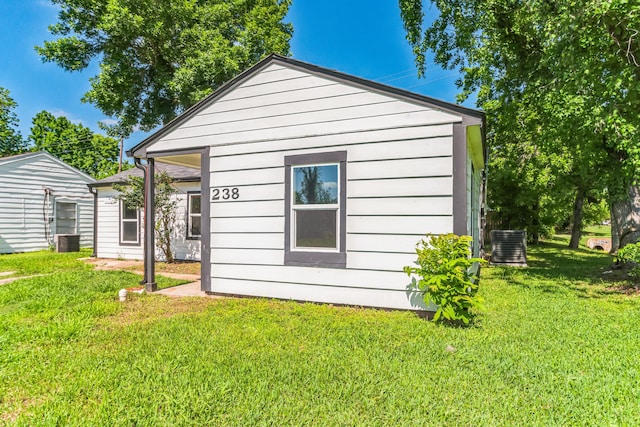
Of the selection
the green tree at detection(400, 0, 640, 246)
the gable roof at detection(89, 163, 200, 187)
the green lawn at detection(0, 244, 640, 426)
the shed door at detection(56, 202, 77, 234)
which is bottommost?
the green lawn at detection(0, 244, 640, 426)

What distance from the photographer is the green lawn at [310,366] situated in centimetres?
220

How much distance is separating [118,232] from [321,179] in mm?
9280

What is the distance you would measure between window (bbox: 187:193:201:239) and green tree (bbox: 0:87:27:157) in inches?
971

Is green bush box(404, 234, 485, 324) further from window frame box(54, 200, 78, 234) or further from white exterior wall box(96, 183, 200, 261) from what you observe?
window frame box(54, 200, 78, 234)

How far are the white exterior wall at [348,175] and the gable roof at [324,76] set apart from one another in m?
0.07

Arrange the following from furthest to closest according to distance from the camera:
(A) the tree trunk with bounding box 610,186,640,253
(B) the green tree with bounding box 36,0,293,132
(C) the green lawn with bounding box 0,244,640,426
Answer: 1. (B) the green tree with bounding box 36,0,293,132
2. (A) the tree trunk with bounding box 610,186,640,253
3. (C) the green lawn with bounding box 0,244,640,426

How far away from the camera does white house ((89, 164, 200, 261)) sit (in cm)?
1017

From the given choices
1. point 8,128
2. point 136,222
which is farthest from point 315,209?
point 8,128

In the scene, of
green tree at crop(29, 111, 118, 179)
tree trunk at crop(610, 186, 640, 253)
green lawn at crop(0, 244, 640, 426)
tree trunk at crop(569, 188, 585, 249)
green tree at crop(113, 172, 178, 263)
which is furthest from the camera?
green tree at crop(29, 111, 118, 179)

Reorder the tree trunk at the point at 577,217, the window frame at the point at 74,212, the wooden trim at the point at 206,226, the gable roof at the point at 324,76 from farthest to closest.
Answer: the tree trunk at the point at 577,217, the window frame at the point at 74,212, the wooden trim at the point at 206,226, the gable roof at the point at 324,76

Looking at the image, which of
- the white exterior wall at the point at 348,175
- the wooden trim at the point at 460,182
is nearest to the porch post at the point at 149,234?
the white exterior wall at the point at 348,175

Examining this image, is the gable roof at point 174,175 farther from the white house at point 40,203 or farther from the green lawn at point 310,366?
the green lawn at point 310,366

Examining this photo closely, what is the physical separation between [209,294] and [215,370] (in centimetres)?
316

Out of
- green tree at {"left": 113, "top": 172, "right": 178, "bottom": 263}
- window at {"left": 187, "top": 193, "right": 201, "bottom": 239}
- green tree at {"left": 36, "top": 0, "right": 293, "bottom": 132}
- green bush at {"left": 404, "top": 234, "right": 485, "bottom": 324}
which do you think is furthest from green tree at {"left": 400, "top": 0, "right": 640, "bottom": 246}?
green tree at {"left": 113, "top": 172, "right": 178, "bottom": 263}
